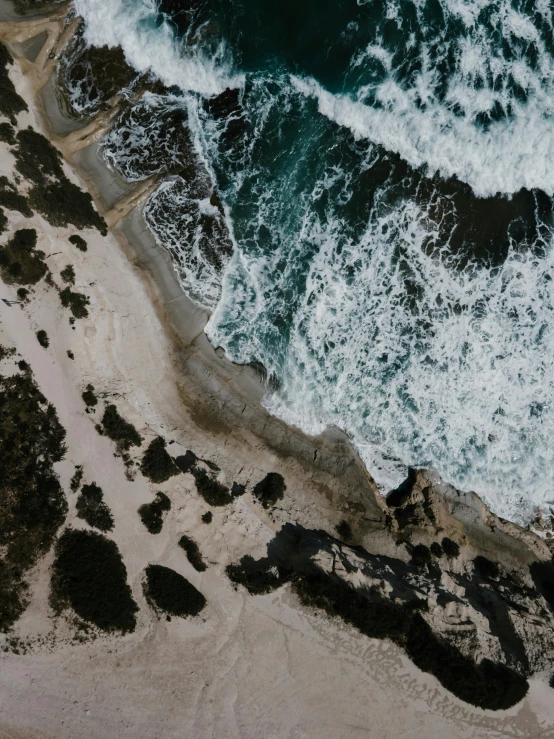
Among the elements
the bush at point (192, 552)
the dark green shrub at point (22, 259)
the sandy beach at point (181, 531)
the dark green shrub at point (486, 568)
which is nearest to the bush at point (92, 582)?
the sandy beach at point (181, 531)

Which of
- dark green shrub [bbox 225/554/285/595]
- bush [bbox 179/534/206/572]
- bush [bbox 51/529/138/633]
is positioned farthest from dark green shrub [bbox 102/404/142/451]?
dark green shrub [bbox 225/554/285/595]

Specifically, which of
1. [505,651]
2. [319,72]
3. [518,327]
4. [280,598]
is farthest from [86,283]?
[505,651]

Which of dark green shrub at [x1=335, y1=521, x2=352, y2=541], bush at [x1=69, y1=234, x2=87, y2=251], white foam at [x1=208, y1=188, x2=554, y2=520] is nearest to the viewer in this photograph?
bush at [x1=69, y1=234, x2=87, y2=251]

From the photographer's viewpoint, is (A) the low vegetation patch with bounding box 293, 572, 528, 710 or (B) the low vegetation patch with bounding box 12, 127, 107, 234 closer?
(A) the low vegetation patch with bounding box 293, 572, 528, 710

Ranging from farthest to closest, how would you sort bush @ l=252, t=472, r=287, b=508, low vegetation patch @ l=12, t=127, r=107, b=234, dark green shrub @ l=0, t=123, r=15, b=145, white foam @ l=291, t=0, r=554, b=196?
white foam @ l=291, t=0, r=554, b=196, bush @ l=252, t=472, r=287, b=508, low vegetation patch @ l=12, t=127, r=107, b=234, dark green shrub @ l=0, t=123, r=15, b=145

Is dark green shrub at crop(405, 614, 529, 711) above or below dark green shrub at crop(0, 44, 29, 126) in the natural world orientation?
below

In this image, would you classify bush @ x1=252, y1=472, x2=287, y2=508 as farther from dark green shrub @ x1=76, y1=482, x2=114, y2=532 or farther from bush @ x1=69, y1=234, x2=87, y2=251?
bush @ x1=69, y1=234, x2=87, y2=251
